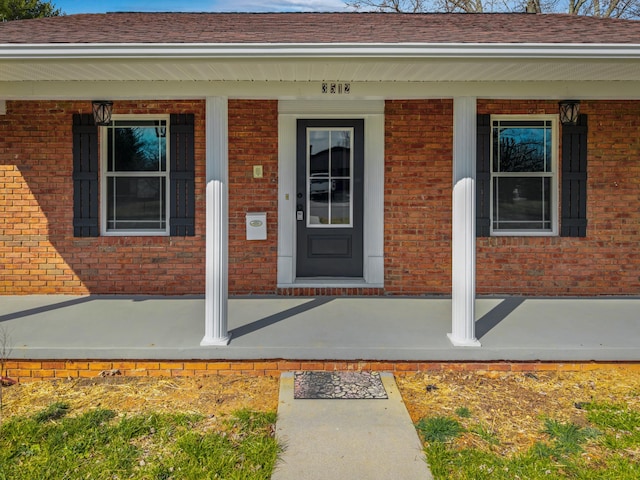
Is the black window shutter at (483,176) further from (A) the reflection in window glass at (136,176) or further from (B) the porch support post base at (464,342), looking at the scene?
(A) the reflection in window glass at (136,176)

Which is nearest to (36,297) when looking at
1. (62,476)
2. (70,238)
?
(70,238)

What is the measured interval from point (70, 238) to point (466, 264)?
4.58m

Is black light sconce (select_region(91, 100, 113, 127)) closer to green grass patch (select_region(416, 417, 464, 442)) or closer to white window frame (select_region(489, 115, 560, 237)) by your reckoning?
white window frame (select_region(489, 115, 560, 237))

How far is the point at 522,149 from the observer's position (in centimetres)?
603

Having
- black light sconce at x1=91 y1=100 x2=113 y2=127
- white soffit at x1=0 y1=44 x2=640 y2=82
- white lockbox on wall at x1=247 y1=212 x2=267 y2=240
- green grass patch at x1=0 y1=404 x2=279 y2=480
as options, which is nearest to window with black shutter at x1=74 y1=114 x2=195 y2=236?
black light sconce at x1=91 y1=100 x2=113 y2=127

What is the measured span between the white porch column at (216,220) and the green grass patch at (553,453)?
185cm

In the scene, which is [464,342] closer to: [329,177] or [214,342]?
[214,342]

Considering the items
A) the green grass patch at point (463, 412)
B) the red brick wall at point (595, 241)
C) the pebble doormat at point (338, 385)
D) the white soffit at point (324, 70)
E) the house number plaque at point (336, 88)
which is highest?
the white soffit at point (324, 70)

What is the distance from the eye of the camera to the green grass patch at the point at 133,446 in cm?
264

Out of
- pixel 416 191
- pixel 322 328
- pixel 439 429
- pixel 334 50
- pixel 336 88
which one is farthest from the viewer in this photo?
pixel 416 191

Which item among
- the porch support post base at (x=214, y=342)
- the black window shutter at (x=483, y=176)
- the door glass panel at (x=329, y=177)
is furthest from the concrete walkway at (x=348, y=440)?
the black window shutter at (x=483, y=176)

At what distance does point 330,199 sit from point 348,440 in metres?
3.59

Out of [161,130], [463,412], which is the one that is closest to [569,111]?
[463,412]

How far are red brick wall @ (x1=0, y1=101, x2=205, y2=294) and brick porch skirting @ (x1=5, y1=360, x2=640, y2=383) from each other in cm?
202
